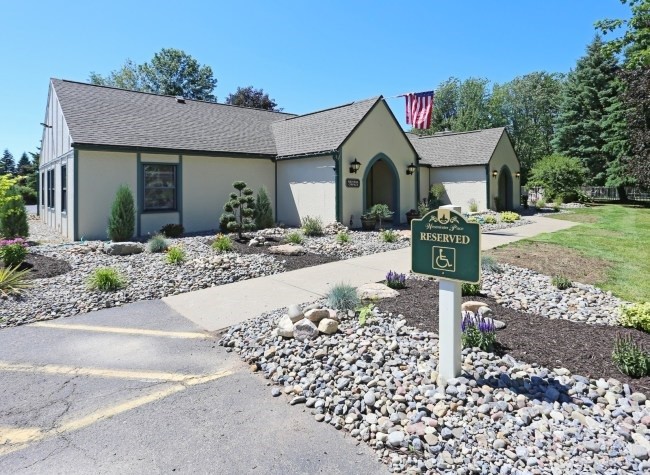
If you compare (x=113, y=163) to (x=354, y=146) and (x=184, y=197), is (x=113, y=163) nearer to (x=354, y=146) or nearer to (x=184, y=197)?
(x=184, y=197)

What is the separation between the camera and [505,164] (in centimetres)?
2489

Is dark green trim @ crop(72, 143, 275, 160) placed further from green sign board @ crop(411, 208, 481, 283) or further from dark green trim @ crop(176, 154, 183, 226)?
green sign board @ crop(411, 208, 481, 283)

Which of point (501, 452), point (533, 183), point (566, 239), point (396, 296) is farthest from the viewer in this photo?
point (533, 183)

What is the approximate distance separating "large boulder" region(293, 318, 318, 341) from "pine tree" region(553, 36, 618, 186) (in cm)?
3716

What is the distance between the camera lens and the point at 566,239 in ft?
42.6

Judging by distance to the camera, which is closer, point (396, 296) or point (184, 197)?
point (396, 296)

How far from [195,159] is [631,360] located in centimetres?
1442

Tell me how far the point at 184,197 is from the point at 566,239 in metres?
13.4

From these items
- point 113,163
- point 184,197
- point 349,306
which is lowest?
point 349,306

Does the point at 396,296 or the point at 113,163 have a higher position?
the point at 113,163

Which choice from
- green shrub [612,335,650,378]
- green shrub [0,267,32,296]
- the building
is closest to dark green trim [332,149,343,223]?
the building

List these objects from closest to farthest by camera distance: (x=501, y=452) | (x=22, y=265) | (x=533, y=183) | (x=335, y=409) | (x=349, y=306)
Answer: (x=501, y=452) < (x=335, y=409) < (x=349, y=306) < (x=22, y=265) < (x=533, y=183)

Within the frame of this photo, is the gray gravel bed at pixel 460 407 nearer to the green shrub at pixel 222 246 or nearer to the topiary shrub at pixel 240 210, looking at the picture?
the green shrub at pixel 222 246

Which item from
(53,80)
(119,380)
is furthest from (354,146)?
(119,380)
